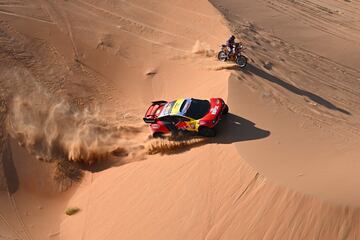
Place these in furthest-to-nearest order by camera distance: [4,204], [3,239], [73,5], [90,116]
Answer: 1. [73,5]
2. [90,116]
3. [4,204]
4. [3,239]

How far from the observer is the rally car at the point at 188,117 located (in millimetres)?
14250

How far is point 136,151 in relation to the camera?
1552 cm

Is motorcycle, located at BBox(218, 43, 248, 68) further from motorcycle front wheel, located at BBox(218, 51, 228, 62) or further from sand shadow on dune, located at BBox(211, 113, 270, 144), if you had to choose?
sand shadow on dune, located at BBox(211, 113, 270, 144)

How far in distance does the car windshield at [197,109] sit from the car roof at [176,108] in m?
0.13

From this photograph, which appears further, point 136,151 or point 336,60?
point 336,60

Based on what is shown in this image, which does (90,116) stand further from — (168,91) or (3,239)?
(3,239)

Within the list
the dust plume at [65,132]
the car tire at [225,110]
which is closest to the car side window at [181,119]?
the car tire at [225,110]

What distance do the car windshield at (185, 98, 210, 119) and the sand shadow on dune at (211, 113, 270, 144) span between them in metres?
0.72

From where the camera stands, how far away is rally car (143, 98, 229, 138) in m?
14.2

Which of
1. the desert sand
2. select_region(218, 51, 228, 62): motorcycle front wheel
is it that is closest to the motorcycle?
select_region(218, 51, 228, 62): motorcycle front wheel

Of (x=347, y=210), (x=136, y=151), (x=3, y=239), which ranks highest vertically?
(x=347, y=210)

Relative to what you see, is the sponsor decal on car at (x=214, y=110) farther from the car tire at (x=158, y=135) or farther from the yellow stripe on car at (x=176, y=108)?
the car tire at (x=158, y=135)

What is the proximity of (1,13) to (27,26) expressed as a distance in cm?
145

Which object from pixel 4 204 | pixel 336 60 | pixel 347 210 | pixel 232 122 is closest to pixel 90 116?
pixel 4 204
